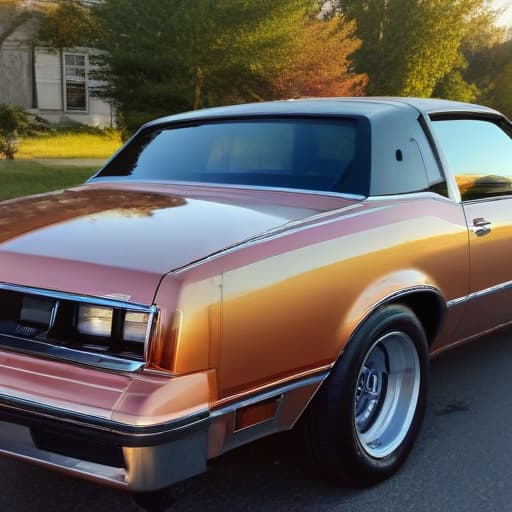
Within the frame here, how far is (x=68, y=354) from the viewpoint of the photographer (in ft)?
7.05

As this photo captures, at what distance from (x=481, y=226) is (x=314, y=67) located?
1662 cm

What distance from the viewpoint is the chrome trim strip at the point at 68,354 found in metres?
2.09

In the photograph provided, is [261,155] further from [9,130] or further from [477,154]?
[9,130]

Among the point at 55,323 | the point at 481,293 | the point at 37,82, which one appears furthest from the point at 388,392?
the point at 37,82

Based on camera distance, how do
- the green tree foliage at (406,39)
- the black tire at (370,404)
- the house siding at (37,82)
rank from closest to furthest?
the black tire at (370,404)
the house siding at (37,82)
the green tree foliage at (406,39)

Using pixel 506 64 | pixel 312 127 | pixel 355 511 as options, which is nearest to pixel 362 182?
pixel 312 127

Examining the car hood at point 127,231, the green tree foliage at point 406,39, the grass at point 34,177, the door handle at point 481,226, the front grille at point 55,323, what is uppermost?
the green tree foliage at point 406,39

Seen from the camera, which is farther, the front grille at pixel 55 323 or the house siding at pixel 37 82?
the house siding at pixel 37 82

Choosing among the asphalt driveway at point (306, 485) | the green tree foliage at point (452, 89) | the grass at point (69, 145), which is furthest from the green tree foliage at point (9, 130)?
the green tree foliage at point (452, 89)

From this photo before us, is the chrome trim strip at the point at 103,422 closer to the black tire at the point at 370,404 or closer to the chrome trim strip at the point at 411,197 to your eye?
the black tire at the point at 370,404

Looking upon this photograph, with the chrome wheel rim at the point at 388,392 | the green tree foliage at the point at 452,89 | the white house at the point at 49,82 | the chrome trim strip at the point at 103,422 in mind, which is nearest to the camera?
the chrome trim strip at the point at 103,422

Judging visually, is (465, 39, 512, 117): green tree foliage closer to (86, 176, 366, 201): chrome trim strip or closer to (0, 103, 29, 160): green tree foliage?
(0, 103, 29, 160): green tree foliage

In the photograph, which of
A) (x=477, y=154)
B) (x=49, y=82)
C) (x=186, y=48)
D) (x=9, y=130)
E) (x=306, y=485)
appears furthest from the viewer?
(x=49, y=82)

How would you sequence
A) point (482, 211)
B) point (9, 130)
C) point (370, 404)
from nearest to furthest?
point (370, 404) → point (482, 211) → point (9, 130)
